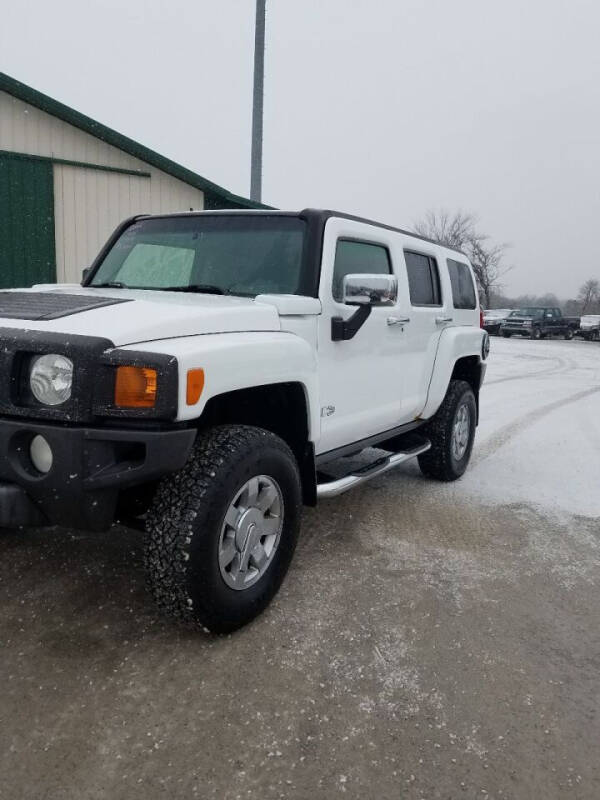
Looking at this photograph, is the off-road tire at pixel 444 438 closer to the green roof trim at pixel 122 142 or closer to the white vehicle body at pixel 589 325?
the green roof trim at pixel 122 142

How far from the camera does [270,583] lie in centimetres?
282

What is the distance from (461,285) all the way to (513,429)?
2.75 metres

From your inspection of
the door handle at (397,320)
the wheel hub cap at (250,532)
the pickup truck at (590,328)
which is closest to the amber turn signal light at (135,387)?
the wheel hub cap at (250,532)

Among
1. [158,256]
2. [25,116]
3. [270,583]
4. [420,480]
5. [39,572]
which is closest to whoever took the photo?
[270,583]

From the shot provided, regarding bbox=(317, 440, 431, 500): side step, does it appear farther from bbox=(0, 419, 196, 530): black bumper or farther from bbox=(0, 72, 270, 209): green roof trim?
bbox=(0, 72, 270, 209): green roof trim

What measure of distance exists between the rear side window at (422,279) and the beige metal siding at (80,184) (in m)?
6.98

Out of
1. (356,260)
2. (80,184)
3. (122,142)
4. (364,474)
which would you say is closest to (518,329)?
(122,142)

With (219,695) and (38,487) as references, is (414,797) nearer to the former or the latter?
(219,695)

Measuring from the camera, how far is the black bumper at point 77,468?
2.15 metres

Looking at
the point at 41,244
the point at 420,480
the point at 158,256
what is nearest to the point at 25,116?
the point at 41,244

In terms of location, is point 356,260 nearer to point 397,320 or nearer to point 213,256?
point 397,320

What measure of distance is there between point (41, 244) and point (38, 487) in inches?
332

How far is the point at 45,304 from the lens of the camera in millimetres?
2607

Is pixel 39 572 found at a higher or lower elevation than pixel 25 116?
lower
